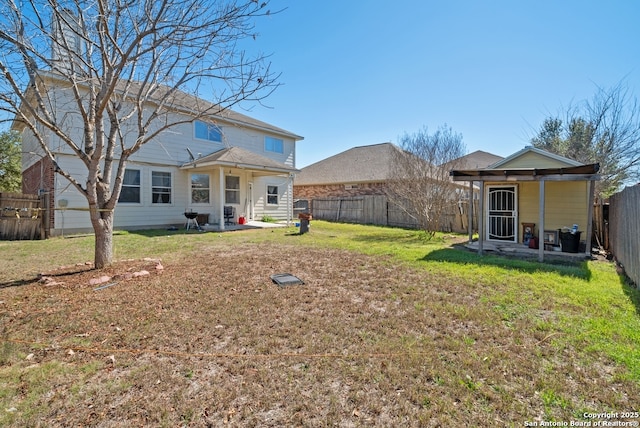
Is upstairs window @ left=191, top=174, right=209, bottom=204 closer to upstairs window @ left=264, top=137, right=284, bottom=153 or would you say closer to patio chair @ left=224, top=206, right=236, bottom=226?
patio chair @ left=224, top=206, right=236, bottom=226

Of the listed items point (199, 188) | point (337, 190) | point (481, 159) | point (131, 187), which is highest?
point (481, 159)

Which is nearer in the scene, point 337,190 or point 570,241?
point 570,241

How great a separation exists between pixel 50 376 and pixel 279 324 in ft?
6.69

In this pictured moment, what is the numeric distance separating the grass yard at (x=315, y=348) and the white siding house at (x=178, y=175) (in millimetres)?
6318

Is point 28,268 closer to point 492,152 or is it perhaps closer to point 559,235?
point 559,235

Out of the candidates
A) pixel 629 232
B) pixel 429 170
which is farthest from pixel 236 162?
pixel 629 232

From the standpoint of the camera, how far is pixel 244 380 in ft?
8.32

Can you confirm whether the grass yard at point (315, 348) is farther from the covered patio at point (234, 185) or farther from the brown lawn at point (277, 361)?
the covered patio at point (234, 185)

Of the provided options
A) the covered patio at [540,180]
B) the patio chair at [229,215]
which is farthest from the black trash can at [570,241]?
the patio chair at [229,215]

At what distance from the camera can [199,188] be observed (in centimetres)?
1407

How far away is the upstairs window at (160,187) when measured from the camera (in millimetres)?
12906

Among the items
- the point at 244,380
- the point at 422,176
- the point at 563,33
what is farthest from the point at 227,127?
the point at 244,380

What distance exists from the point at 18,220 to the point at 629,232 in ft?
52.1

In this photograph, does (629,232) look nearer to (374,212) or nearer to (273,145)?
(374,212)
